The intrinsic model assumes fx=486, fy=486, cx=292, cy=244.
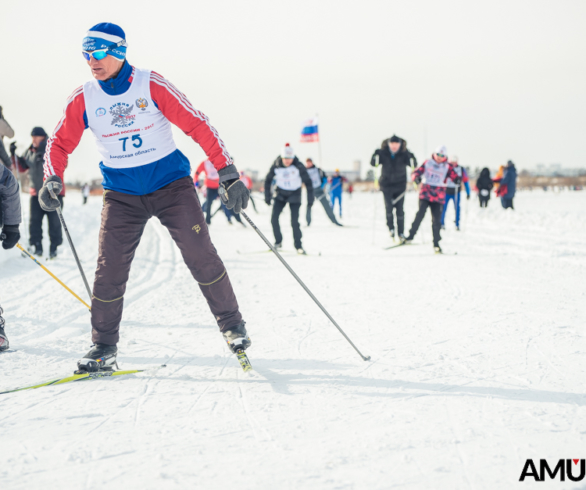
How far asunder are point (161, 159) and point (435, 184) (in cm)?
607

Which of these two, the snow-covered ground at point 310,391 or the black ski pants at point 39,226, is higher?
the black ski pants at point 39,226

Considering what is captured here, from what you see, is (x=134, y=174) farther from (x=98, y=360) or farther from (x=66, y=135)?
(x=98, y=360)

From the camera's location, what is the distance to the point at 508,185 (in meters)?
14.9

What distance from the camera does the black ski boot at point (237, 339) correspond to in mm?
2768

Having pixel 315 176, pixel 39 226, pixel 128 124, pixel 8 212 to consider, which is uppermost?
pixel 128 124

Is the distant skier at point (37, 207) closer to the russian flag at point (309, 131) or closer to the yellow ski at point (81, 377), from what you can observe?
the yellow ski at point (81, 377)

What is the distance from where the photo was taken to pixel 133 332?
367cm

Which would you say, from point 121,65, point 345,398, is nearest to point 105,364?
point 345,398

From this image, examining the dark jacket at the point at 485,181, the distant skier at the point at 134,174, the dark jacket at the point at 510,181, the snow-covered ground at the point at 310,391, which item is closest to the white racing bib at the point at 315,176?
the dark jacket at the point at 510,181

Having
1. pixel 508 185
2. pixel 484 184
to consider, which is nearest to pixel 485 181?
pixel 484 184

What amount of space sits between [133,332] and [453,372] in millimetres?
2305

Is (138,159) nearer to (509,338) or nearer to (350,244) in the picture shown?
(509,338)

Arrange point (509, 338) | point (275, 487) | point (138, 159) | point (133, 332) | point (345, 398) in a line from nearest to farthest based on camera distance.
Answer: point (275, 487)
point (345, 398)
point (138, 159)
point (509, 338)
point (133, 332)

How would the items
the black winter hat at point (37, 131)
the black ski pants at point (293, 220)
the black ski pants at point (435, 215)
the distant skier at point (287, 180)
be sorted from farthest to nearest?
the distant skier at point (287, 180) < the black ski pants at point (293, 220) < the black ski pants at point (435, 215) < the black winter hat at point (37, 131)
